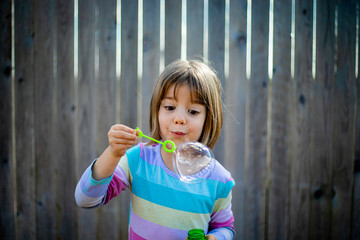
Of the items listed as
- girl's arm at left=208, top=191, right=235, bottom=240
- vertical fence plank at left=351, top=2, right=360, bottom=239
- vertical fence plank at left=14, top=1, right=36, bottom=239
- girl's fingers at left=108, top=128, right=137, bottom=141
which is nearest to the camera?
girl's fingers at left=108, top=128, right=137, bottom=141

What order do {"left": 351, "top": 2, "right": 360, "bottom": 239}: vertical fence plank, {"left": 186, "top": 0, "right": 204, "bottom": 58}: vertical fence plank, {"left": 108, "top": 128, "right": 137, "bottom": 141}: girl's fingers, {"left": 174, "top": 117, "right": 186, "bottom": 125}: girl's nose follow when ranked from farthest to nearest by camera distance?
{"left": 351, "top": 2, "right": 360, "bottom": 239}: vertical fence plank
{"left": 186, "top": 0, "right": 204, "bottom": 58}: vertical fence plank
{"left": 174, "top": 117, "right": 186, "bottom": 125}: girl's nose
{"left": 108, "top": 128, "right": 137, "bottom": 141}: girl's fingers

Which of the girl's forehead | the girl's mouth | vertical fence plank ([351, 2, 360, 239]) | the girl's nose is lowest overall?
vertical fence plank ([351, 2, 360, 239])

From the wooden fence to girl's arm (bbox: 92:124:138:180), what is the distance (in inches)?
34.1

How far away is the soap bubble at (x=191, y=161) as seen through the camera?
104 cm

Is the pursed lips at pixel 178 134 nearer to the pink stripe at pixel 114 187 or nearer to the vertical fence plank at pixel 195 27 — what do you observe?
the pink stripe at pixel 114 187

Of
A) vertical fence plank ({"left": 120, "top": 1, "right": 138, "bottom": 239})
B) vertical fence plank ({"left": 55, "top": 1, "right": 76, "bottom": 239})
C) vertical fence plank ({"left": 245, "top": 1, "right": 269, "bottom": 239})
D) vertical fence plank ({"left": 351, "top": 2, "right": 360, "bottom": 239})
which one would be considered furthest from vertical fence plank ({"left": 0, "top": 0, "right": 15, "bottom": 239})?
vertical fence plank ({"left": 351, "top": 2, "right": 360, "bottom": 239})

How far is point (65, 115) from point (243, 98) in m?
1.45

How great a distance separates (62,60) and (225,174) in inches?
63.1

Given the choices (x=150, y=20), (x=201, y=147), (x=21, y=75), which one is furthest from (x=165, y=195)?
(x=21, y=75)

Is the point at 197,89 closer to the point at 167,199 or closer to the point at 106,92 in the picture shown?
the point at 167,199

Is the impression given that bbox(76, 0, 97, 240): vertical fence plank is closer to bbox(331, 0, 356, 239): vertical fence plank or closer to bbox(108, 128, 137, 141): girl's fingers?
bbox(108, 128, 137, 141): girl's fingers

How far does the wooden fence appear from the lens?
5.71ft

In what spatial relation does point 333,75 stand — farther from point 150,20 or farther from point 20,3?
point 20,3

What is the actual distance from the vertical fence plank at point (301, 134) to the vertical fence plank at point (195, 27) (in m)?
0.76
